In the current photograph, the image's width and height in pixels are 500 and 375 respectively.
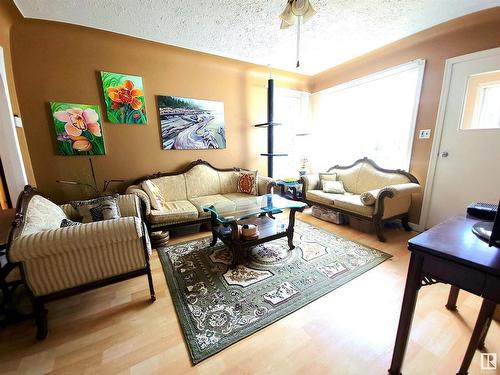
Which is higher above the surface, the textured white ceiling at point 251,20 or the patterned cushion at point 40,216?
the textured white ceiling at point 251,20

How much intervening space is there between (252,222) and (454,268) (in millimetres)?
1896

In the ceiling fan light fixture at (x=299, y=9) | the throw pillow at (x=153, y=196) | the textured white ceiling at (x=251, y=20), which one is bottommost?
the throw pillow at (x=153, y=196)

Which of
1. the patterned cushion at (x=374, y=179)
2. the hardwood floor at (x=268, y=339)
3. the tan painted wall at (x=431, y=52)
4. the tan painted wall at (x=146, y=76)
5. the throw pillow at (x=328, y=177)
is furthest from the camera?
the throw pillow at (x=328, y=177)

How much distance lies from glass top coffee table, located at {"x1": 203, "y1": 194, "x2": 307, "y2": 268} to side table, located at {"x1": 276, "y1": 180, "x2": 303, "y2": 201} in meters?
1.14

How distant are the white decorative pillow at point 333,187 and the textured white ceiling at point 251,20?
205cm

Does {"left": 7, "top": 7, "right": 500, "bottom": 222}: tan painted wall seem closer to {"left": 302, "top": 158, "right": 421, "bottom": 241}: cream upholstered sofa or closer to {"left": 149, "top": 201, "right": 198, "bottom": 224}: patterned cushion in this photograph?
{"left": 302, "top": 158, "right": 421, "bottom": 241}: cream upholstered sofa

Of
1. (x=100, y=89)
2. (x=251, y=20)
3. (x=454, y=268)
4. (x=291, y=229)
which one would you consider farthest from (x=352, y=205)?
(x=100, y=89)

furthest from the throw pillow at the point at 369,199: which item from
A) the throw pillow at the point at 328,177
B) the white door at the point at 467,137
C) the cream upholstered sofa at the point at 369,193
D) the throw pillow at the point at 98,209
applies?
the throw pillow at the point at 98,209

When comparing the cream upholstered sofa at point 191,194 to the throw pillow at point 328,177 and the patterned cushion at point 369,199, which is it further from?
the patterned cushion at point 369,199

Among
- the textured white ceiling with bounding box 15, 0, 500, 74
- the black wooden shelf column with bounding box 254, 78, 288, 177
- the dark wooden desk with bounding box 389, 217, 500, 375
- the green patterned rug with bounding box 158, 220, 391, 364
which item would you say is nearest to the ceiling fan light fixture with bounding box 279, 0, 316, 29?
the textured white ceiling with bounding box 15, 0, 500, 74

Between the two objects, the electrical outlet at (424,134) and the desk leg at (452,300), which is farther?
the electrical outlet at (424,134)

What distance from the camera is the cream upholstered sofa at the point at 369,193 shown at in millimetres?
2648

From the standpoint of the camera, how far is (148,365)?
120 cm

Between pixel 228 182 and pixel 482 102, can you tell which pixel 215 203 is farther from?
pixel 482 102
